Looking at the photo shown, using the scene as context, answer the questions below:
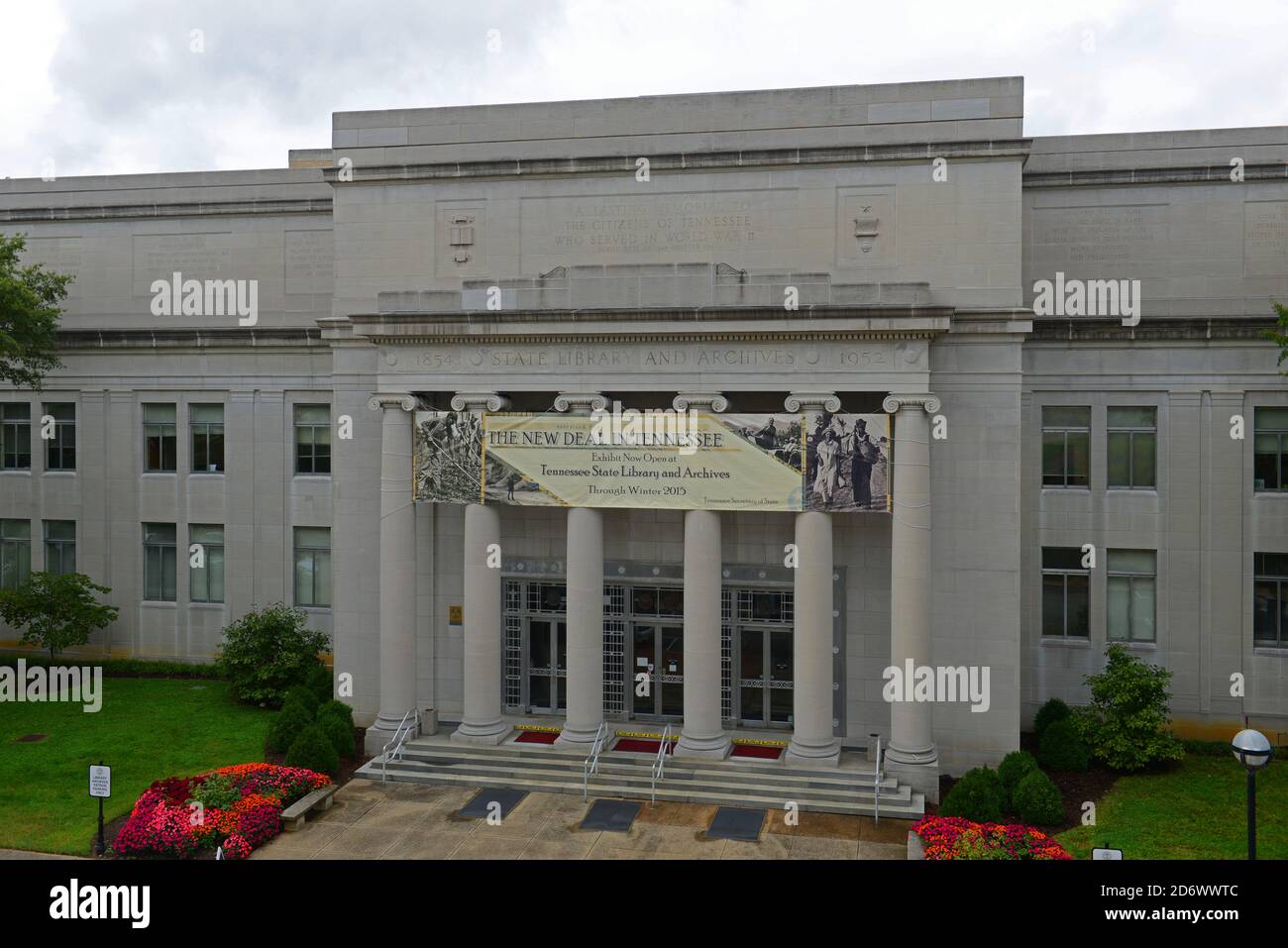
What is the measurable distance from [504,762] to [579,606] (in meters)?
3.88

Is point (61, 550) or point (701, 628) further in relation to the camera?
point (61, 550)

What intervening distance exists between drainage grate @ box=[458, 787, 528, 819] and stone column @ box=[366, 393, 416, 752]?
3447 millimetres

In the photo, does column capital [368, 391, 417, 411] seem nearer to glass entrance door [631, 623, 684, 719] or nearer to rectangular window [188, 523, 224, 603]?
glass entrance door [631, 623, 684, 719]

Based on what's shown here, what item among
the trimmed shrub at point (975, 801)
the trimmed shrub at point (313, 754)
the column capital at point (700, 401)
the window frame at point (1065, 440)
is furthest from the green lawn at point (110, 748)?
the window frame at point (1065, 440)

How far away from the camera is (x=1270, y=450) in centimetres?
2578

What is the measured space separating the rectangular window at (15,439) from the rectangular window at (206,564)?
248 inches

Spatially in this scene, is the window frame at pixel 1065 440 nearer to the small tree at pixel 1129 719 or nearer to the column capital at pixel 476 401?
the small tree at pixel 1129 719

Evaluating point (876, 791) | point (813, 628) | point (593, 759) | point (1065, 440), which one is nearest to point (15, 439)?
point (593, 759)

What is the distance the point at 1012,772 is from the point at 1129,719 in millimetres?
4332

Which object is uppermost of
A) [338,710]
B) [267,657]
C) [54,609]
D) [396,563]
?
[396,563]

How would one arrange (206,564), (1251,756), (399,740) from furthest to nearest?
1. (206,564)
2. (399,740)
3. (1251,756)

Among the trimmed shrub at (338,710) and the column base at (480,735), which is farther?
the trimmed shrub at (338,710)

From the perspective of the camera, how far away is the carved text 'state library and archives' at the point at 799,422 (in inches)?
882

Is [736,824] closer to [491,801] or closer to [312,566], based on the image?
[491,801]
